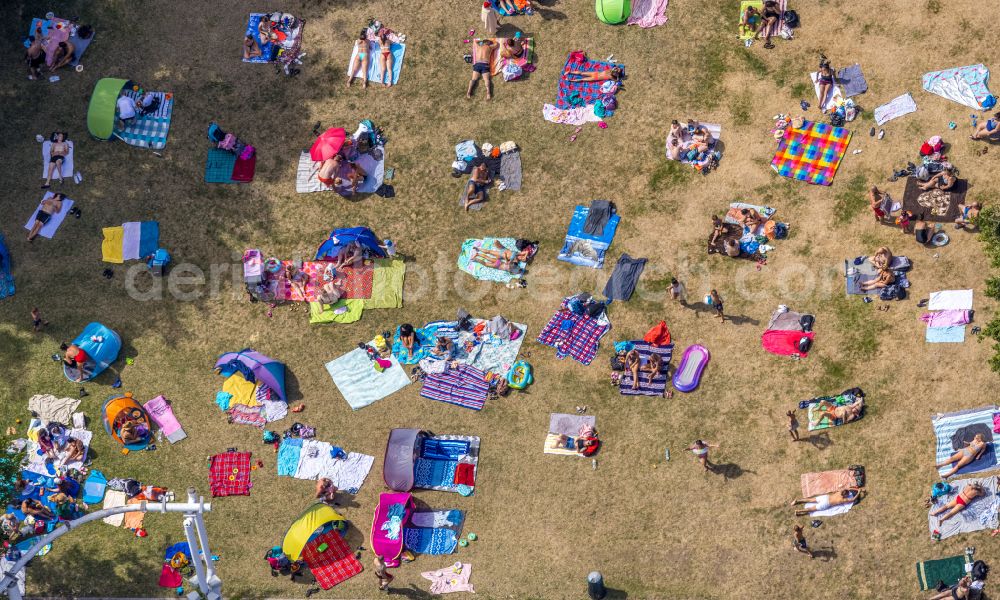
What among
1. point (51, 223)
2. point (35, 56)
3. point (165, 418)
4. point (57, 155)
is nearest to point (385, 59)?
point (57, 155)

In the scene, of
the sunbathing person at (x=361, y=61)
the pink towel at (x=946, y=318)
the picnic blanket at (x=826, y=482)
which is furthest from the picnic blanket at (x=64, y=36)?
the pink towel at (x=946, y=318)

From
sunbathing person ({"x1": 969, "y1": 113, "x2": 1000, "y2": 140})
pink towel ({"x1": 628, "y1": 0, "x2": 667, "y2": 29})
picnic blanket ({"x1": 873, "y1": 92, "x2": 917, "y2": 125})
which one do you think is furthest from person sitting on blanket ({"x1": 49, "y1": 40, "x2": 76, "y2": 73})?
sunbathing person ({"x1": 969, "y1": 113, "x2": 1000, "y2": 140})

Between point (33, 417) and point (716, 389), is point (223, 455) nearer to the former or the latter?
point (33, 417)

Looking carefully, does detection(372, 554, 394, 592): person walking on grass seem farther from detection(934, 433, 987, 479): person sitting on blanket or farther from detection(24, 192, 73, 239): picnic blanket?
detection(934, 433, 987, 479): person sitting on blanket

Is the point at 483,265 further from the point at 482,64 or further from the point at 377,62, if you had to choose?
the point at 377,62

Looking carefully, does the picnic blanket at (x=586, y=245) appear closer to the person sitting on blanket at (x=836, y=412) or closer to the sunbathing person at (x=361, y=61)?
the person sitting on blanket at (x=836, y=412)

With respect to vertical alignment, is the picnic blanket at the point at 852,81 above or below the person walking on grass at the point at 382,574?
above
